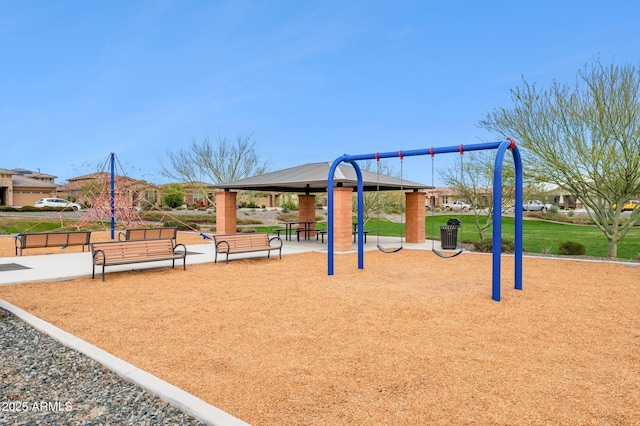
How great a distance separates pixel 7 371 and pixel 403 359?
155 inches

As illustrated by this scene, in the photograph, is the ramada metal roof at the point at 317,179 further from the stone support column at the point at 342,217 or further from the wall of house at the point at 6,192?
the wall of house at the point at 6,192

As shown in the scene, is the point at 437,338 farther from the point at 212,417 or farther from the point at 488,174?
the point at 488,174

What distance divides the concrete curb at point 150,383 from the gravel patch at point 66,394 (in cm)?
4

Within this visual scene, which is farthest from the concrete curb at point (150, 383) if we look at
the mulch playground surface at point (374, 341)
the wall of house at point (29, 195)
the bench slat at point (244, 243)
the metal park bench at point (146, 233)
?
the wall of house at point (29, 195)

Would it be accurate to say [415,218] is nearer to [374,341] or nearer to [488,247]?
[488,247]

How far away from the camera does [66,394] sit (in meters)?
3.82

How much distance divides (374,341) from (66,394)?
311 cm

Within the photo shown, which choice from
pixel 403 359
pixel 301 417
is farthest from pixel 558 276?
pixel 301 417

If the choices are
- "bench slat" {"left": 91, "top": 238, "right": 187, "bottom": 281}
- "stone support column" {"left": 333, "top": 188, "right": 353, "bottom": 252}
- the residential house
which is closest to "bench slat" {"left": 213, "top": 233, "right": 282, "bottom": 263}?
"bench slat" {"left": 91, "top": 238, "right": 187, "bottom": 281}

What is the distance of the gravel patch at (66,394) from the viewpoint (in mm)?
3381

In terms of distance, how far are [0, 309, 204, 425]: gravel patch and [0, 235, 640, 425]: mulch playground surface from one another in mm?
352

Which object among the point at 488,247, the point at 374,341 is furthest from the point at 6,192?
the point at 374,341

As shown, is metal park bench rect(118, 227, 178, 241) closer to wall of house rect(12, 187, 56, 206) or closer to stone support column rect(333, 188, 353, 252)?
stone support column rect(333, 188, 353, 252)

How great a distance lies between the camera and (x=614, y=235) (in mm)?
14492
